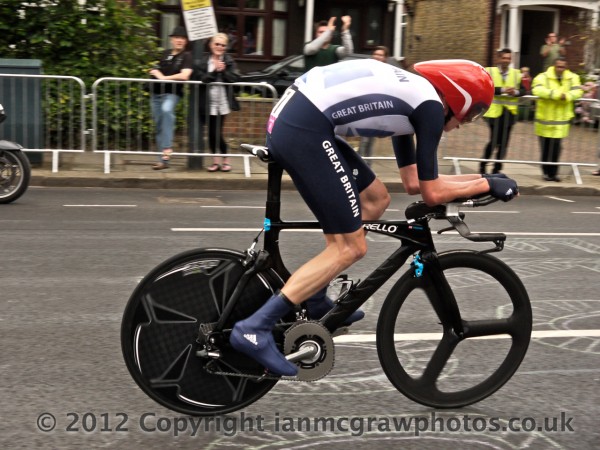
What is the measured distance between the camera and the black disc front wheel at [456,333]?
421 centimetres

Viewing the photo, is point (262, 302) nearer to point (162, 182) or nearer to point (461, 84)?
point (461, 84)

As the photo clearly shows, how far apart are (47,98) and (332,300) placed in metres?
9.34

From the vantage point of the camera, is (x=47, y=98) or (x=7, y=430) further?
(x=47, y=98)

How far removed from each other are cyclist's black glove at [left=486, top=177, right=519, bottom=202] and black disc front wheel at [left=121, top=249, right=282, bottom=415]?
1015 millimetres

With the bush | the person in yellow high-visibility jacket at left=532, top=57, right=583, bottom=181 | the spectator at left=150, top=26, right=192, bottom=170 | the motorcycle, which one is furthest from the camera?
the bush

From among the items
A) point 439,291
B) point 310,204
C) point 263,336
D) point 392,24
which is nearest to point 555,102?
point 439,291

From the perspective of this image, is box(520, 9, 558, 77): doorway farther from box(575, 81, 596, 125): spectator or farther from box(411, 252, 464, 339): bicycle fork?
box(411, 252, 464, 339): bicycle fork

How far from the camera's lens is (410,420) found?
426cm

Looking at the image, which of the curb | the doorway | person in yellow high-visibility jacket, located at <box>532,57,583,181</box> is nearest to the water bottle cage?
the curb

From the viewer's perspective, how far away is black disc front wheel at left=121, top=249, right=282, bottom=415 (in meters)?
4.07

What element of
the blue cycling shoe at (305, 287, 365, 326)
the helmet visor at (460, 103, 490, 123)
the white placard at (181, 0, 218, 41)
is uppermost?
the white placard at (181, 0, 218, 41)

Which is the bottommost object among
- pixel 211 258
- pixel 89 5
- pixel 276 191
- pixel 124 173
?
pixel 124 173

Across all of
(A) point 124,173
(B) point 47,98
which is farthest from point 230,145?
(B) point 47,98

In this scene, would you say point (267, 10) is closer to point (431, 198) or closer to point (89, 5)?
point (89, 5)
